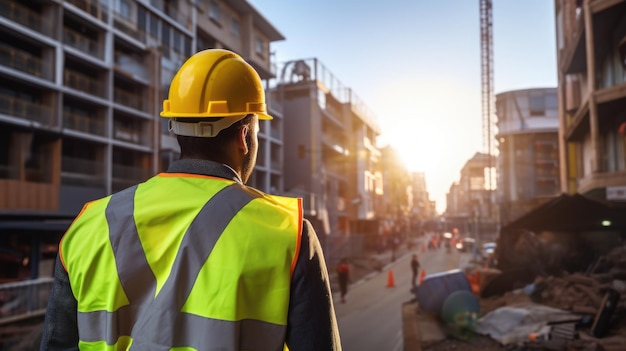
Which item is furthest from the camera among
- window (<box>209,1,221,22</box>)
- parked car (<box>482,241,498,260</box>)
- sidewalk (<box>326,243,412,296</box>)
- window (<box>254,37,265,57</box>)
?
window (<box>254,37,265,57</box>)

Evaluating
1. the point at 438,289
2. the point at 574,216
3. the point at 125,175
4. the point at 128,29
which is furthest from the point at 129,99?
the point at 574,216

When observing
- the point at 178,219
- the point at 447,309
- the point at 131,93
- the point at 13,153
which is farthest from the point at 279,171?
the point at 178,219

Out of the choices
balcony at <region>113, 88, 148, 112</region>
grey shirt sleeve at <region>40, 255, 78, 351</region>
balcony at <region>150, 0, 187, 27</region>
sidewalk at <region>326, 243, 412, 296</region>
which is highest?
balcony at <region>150, 0, 187, 27</region>

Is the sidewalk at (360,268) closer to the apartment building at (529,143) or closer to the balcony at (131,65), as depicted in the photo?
the balcony at (131,65)

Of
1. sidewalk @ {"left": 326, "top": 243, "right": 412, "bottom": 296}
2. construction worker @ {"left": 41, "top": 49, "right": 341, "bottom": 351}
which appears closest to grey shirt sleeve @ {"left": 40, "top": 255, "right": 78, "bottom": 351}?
construction worker @ {"left": 41, "top": 49, "right": 341, "bottom": 351}

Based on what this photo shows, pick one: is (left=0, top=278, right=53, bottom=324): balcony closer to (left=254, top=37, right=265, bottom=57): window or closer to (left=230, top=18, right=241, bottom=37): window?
(left=230, top=18, right=241, bottom=37): window

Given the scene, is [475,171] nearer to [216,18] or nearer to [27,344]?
[216,18]

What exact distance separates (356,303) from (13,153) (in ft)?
53.4

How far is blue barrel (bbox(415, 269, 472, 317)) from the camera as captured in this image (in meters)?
12.9

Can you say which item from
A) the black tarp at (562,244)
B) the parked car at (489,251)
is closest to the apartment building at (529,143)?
the parked car at (489,251)

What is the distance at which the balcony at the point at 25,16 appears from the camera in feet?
70.3

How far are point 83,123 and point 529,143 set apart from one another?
6002 cm

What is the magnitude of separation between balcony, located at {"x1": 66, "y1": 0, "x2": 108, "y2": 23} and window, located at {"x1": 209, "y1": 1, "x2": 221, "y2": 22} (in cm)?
1030

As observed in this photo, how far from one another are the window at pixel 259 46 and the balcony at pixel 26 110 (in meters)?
20.6
